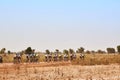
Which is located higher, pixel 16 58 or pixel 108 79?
pixel 16 58

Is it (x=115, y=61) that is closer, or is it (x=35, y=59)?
(x=115, y=61)

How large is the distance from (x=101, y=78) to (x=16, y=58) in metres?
32.8

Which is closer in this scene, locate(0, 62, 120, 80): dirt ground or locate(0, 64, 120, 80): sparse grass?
locate(0, 64, 120, 80): sparse grass

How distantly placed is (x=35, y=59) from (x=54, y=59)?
7.07 m

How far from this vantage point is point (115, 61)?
5522 centimetres

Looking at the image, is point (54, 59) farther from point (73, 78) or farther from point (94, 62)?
point (73, 78)

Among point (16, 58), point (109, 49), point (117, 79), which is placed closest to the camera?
point (117, 79)

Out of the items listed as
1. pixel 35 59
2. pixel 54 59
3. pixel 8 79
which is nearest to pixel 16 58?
pixel 35 59

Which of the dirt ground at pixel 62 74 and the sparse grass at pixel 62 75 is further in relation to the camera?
the dirt ground at pixel 62 74

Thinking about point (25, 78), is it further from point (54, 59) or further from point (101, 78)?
point (54, 59)

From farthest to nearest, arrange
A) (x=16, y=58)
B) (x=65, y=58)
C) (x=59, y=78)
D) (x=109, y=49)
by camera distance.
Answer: (x=109, y=49)
(x=65, y=58)
(x=16, y=58)
(x=59, y=78)

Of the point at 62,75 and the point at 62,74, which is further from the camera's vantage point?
the point at 62,74

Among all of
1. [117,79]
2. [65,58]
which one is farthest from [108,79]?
[65,58]

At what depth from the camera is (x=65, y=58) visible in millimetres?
70375
